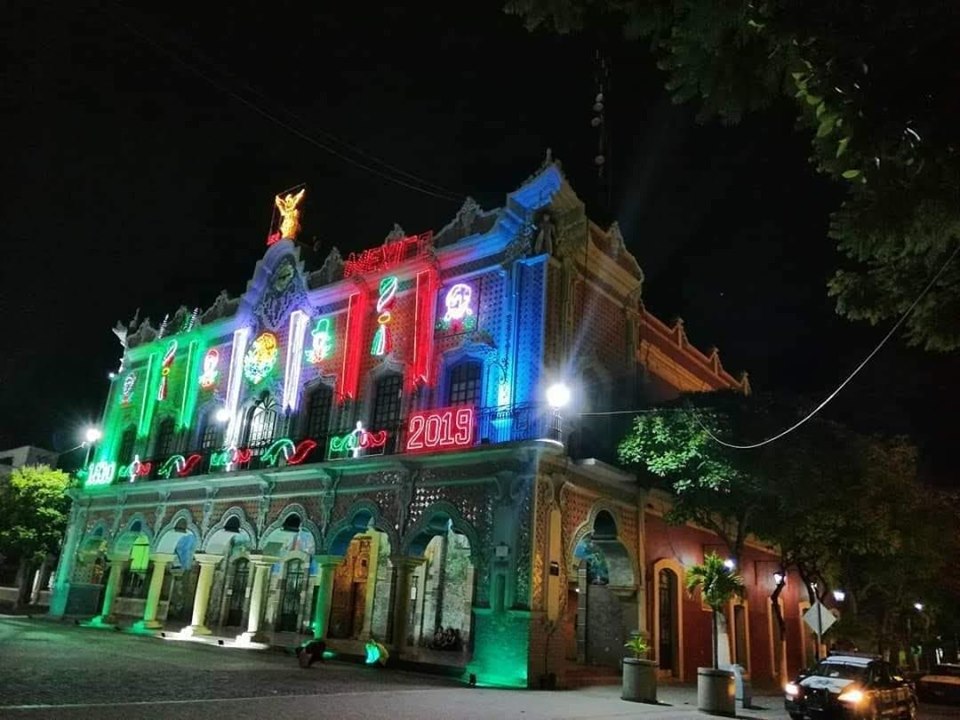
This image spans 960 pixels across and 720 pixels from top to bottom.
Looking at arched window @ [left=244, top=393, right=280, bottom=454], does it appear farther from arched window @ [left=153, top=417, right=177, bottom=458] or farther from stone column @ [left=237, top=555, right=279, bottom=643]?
arched window @ [left=153, top=417, right=177, bottom=458]

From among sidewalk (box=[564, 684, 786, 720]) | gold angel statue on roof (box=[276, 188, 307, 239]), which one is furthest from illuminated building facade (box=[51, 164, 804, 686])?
sidewalk (box=[564, 684, 786, 720])

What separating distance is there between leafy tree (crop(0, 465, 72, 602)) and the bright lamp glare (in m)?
26.0

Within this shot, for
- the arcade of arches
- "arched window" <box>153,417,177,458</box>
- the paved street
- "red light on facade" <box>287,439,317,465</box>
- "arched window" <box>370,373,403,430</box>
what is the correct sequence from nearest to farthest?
the paved street < the arcade of arches < "arched window" <box>370,373,403,430</box> < "red light on facade" <box>287,439,317,465</box> < "arched window" <box>153,417,177,458</box>

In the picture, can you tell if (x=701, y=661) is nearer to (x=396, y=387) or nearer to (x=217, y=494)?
(x=396, y=387)

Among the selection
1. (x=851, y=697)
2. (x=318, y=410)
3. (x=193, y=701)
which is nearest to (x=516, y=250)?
(x=318, y=410)

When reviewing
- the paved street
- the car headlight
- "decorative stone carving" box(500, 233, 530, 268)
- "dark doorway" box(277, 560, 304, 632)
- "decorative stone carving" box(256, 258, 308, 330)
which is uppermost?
"decorative stone carving" box(256, 258, 308, 330)

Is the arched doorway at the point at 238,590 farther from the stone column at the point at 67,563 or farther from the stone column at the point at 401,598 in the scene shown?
the stone column at the point at 401,598

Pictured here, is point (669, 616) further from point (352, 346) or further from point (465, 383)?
point (352, 346)

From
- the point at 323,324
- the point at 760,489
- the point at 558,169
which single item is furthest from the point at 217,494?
the point at 760,489

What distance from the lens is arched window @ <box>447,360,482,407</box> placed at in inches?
752

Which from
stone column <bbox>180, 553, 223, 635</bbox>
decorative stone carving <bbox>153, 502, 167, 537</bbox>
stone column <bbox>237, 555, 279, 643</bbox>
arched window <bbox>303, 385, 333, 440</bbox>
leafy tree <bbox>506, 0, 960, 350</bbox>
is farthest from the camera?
decorative stone carving <bbox>153, 502, 167, 537</bbox>

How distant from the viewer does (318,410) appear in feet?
75.5

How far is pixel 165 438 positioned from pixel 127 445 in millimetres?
2766

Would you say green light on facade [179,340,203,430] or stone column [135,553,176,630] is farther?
green light on facade [179,340,203,430]
